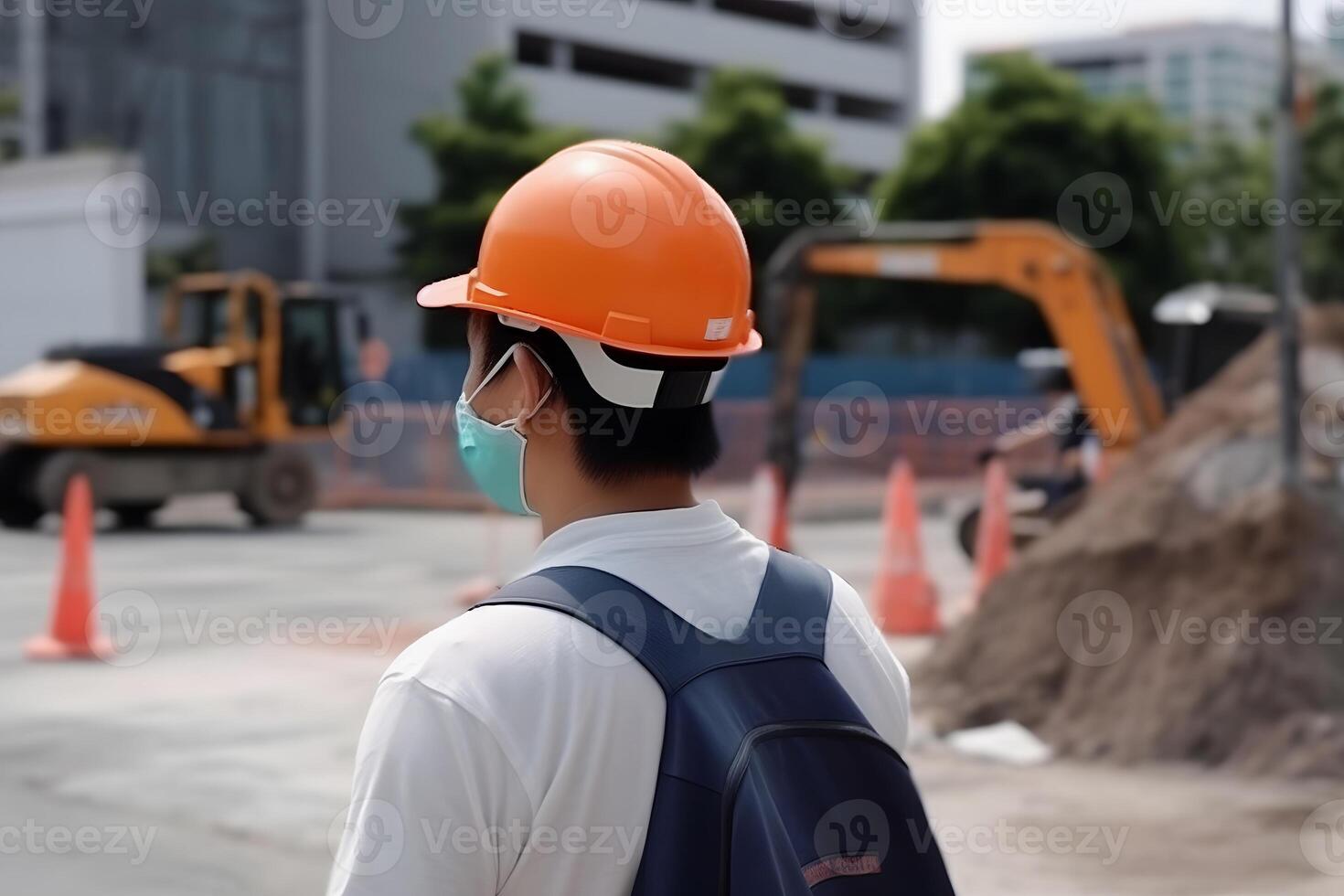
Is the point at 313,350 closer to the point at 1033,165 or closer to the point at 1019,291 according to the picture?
the point at 1019,291

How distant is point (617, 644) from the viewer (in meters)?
1.66

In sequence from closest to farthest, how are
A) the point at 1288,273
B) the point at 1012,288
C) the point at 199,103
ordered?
1. the point at 1288,273
2. the point at 1012,288
3. the point at 199,103

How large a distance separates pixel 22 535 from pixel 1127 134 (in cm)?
3111

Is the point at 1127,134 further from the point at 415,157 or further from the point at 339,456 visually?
the point at 339,456

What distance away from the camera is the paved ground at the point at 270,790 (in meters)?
5.73

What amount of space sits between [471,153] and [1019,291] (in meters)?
28.3

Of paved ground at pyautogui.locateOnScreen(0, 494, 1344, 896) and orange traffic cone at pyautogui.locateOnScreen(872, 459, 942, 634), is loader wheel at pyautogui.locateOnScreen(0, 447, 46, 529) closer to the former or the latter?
paved ground at pyautogui.locateOnScreen(0, 494, 1344, 896)

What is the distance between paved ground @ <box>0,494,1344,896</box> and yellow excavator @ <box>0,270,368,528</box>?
21.1ft

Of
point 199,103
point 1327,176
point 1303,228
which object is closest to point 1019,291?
point 199,103

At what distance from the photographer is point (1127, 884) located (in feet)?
18.6

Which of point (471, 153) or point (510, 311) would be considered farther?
point (471, 153)

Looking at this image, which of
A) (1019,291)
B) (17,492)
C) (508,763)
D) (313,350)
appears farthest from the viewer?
(313,350)

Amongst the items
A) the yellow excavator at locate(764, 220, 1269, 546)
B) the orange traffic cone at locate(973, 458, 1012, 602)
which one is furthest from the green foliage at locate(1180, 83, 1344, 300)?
the orange traffic cone at locate(973, 458, 1012, 602)

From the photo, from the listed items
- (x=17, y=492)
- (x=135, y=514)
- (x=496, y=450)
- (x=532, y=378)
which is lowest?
(x=135, y=514)
